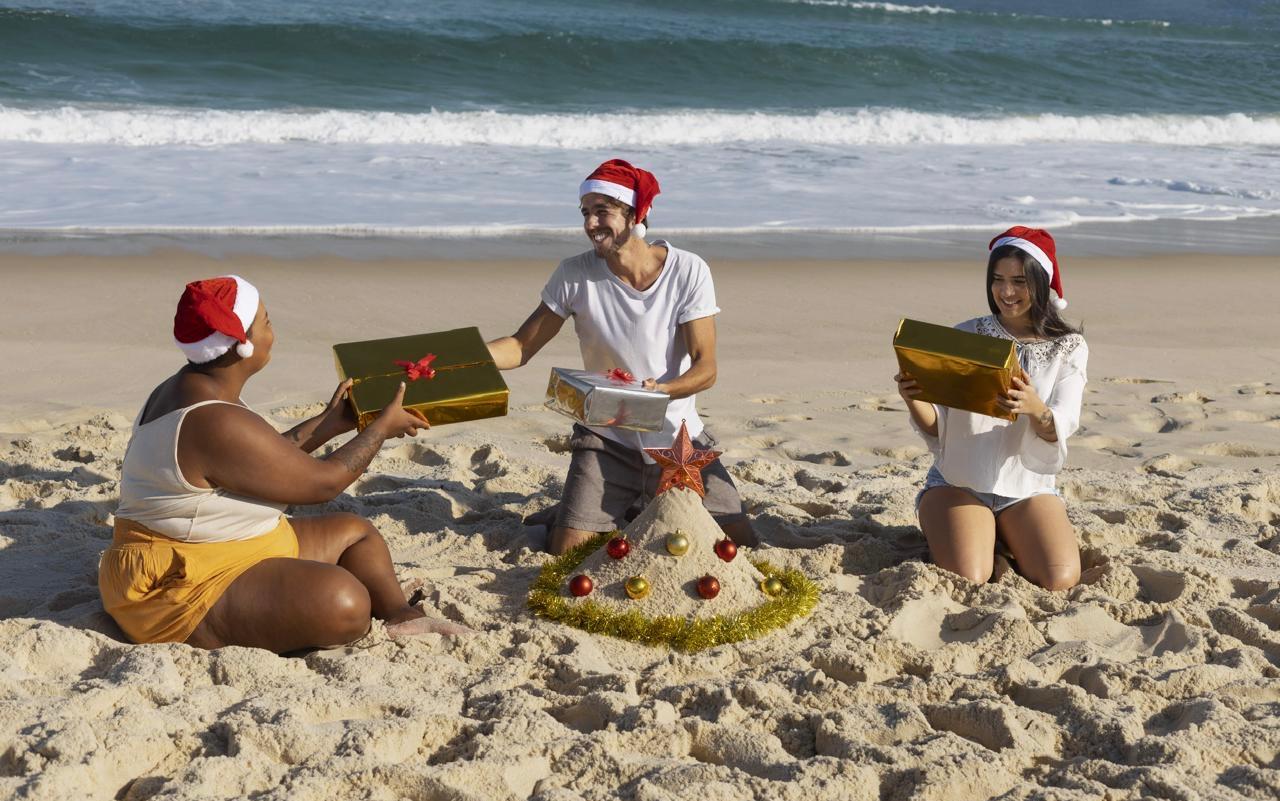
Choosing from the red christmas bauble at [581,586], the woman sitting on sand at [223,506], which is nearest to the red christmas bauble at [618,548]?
the red christmas bauble at [581,586]

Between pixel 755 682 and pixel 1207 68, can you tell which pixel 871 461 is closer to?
pixel 755 682

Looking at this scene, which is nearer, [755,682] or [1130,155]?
[755,682]

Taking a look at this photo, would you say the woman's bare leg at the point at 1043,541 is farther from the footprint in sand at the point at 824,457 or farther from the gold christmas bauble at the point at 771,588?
the footprint in sand at the point at 824,457

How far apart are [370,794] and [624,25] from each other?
75.6 ft

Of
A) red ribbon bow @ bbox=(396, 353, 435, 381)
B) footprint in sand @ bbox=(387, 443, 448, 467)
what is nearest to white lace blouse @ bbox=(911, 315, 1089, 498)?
red ribbon bow @ bbox=(396, 353, 435, 381)

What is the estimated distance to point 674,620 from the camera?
387 centimetres

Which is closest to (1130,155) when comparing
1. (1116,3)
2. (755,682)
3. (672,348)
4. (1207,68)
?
(1207,68)

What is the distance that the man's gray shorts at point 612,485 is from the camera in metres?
4.60

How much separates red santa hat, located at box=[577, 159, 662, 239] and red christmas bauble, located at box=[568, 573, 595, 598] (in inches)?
50.3

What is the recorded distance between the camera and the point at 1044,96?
21391 mm

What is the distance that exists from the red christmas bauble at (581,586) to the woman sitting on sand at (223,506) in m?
0.54

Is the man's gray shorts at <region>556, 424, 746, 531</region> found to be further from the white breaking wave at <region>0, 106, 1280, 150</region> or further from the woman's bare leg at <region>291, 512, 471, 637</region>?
the white breaking wave at <region>0, 106, 1280, 150</region>

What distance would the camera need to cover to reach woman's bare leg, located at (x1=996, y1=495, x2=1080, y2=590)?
4367mm

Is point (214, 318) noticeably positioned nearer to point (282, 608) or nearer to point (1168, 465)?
point (282, 608)
